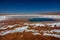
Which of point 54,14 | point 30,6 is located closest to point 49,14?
point 54,14

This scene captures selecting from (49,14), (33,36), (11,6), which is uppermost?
(11,6)

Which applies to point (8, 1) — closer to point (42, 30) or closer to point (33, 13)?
point (33, 13)

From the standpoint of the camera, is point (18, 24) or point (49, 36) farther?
point (18, 24)

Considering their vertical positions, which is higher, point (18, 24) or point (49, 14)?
point (49, 14)

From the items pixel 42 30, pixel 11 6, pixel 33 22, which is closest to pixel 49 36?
pixel 42 30

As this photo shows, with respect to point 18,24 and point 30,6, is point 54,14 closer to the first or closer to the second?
point 30,6

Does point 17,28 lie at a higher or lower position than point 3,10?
lower
